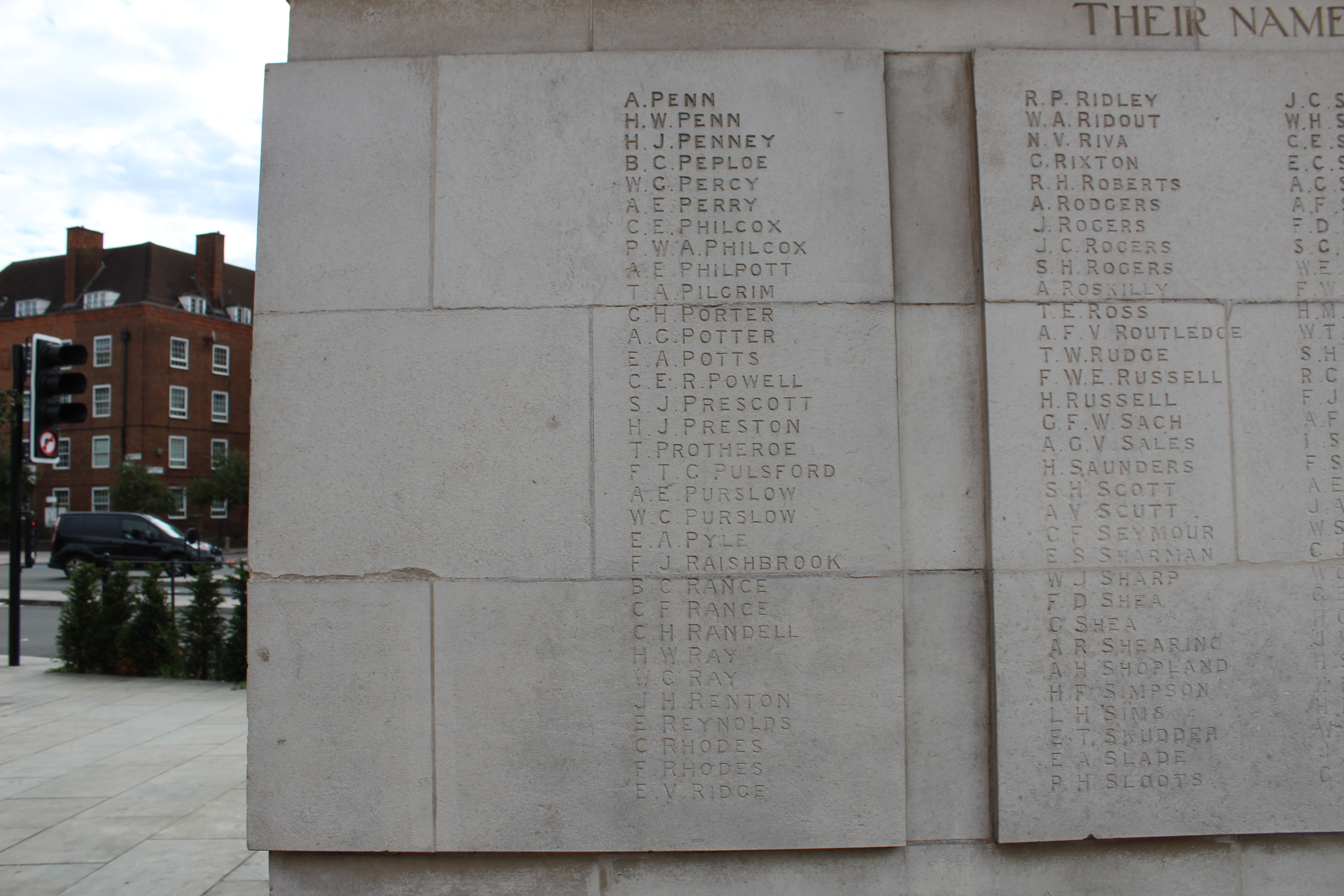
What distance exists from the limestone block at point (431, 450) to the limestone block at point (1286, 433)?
3.34 meters

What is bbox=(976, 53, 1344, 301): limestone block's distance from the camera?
13.6 feet

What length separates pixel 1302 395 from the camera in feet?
13.5

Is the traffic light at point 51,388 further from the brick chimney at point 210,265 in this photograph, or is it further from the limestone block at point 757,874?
the brick chimney at point 210,265

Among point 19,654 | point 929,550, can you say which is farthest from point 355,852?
point 19,654

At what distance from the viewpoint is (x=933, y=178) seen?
421cm

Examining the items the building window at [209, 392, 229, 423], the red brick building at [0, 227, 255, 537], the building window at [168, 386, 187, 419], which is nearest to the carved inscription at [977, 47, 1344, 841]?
the red brick building at [0, 227, 255, 537]

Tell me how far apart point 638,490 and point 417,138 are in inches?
84.0

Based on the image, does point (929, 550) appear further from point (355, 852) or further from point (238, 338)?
point (238, 338)

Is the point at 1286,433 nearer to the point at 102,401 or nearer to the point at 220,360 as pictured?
the point at 102,401

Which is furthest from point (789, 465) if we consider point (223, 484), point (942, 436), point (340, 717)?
point (223, 484)

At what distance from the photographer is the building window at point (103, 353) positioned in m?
45.3

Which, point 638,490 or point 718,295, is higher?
point 718,295

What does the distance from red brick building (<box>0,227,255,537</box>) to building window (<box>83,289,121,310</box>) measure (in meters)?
0.06

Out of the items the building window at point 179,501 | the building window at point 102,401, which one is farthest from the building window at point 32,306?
the building window at point 179,501
